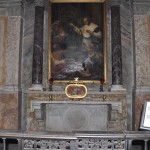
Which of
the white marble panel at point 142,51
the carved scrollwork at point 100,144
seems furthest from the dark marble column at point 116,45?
the carved scrollwork at point 100,144

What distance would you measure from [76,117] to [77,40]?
2.49 m

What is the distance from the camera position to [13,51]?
10062 millimetres

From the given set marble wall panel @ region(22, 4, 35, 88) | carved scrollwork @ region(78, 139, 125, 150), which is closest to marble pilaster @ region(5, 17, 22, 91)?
marble wall panel @ region(22, 4, 35, 88)

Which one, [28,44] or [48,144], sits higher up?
[28,44]

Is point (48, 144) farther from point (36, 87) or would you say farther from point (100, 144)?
point (36, 87)

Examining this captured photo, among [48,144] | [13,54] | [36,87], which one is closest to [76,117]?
[36,87]

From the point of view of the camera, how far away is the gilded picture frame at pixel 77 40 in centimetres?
1006

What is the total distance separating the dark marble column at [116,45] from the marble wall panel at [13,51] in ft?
9.69

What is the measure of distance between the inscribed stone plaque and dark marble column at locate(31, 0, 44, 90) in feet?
2.67

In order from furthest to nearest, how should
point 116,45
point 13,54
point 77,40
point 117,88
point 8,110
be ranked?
point 77,40 < point 13,54 < point 116,45 < point 8,110 < point 117,88

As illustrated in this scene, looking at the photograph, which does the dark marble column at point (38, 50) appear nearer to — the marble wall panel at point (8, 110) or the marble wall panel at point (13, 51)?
the marble wall panel at point (13, 51)

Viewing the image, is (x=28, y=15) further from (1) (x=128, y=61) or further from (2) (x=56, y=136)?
(2) (x=56, y=136)

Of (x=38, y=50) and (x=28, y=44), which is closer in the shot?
(x=38, y=50)

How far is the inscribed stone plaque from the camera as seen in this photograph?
9516 mm
